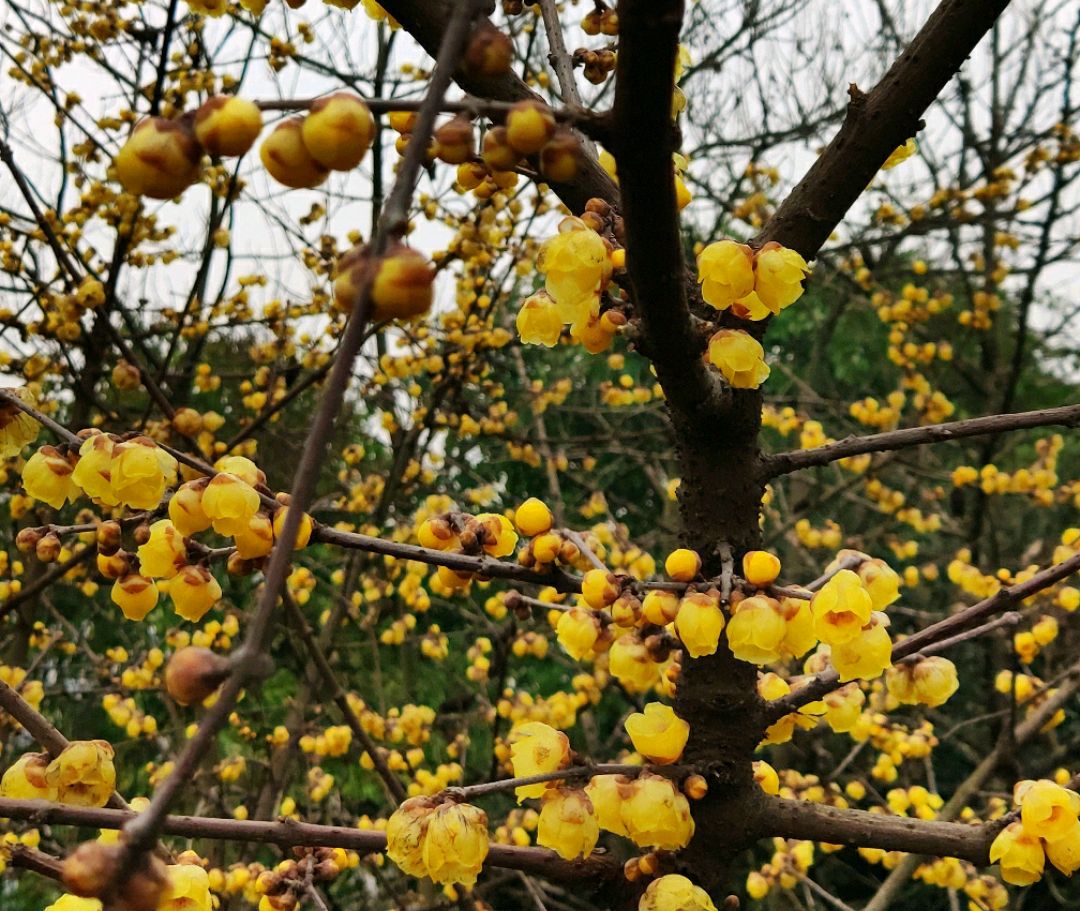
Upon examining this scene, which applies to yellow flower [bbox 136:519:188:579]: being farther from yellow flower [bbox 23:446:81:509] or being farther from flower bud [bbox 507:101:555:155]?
flower bud [bbox 507:101:555:155]

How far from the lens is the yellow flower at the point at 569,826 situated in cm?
114

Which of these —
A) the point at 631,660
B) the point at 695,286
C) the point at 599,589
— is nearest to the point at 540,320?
the point at 695,286

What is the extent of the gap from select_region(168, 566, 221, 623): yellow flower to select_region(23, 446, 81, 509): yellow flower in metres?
0.23

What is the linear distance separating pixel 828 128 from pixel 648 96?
616 centimetres

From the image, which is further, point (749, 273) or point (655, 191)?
point (749, 273)

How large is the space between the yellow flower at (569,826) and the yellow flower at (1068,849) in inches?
23.2

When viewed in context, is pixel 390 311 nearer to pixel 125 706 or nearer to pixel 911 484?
pixel 125 706

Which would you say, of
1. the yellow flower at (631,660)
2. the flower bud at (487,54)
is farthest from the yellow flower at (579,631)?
the flower bud at (487,54)

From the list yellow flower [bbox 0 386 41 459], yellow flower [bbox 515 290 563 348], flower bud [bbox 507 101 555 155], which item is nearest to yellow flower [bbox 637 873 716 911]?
yellow flower [bbox 515 290 563 348]

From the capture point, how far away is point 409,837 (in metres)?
1.07

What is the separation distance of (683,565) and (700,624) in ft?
0.38

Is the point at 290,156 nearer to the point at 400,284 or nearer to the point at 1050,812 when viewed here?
the point at 400,284

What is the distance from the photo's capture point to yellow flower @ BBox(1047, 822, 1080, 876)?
1.13 meters

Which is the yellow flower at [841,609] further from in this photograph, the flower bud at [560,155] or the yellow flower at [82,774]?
the yellow flower at [82,774]
